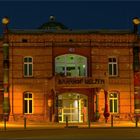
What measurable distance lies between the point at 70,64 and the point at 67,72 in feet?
2.67


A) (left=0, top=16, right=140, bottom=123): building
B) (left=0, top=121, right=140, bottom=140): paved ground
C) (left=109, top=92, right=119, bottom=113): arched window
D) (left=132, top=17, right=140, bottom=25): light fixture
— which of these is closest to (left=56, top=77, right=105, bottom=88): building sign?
(left=0, top=16, right=140, bottom=123): building

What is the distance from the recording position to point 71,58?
51906 millimetres

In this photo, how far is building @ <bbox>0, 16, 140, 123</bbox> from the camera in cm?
5112

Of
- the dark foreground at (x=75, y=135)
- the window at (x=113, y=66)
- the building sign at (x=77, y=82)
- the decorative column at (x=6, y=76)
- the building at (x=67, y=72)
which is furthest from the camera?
the window at (x=113, y=66)

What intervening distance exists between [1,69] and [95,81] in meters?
9.53

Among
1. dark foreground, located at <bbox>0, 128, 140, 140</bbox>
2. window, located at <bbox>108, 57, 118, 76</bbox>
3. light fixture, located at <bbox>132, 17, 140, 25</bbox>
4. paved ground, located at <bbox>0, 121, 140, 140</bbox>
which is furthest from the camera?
window, located at <bbox>108, 57, 118, 76</bbox>

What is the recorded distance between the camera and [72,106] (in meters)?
52.0

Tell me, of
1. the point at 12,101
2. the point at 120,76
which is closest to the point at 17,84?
the point at 12,101

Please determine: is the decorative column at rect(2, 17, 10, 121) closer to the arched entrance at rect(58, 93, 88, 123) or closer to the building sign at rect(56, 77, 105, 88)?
the arched entrance at rect(58, 93, 88, 123)

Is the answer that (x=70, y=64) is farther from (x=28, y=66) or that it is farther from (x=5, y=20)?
(x=5, y=20)

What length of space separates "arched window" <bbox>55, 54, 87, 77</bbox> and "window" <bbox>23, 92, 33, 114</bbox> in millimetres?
3520

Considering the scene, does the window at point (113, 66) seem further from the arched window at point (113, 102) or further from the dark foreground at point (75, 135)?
the dark foreground at point (75, 135)

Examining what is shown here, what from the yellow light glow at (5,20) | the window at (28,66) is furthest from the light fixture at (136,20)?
the yellow light glow at (5,20)

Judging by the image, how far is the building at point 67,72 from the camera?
51125mm
